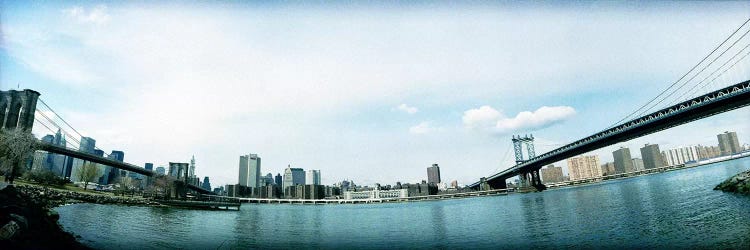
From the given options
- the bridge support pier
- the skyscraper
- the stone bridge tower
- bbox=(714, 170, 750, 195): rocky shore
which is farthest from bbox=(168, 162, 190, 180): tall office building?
bbox=(714, 170, 750, 195): rocky shore

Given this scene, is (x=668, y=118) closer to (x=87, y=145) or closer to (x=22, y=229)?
(x=22, y=229)

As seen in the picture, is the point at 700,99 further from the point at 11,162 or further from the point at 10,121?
the point at 10,121

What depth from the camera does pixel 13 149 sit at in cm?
4412

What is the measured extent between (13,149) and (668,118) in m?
104

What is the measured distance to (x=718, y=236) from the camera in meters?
18.4

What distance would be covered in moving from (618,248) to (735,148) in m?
243

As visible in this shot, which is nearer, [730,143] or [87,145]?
[87,145]

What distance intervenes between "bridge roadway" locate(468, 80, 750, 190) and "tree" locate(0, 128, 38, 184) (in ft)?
331

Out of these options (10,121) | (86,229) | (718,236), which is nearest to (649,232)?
(718,236)

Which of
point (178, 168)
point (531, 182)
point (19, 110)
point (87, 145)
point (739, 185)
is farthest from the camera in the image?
point (178, 168)

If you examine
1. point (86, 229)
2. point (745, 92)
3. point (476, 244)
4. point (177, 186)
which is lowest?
point (476, 244)

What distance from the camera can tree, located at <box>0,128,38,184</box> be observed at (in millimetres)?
43312

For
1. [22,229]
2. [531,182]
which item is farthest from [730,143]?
[22,229]

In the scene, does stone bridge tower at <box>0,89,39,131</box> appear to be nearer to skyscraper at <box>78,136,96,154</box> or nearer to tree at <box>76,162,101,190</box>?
tree at <box>76,162,101,190</box>
